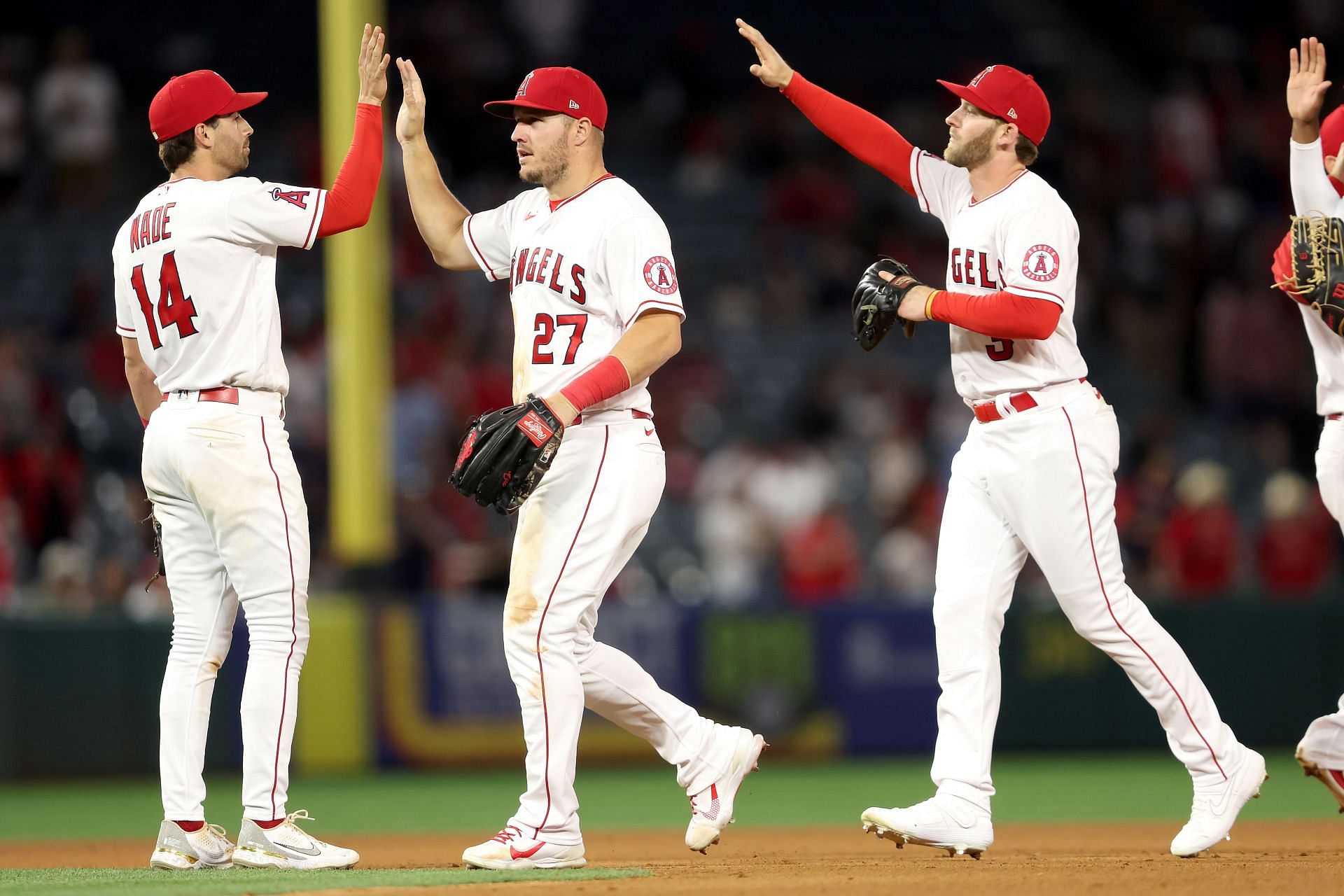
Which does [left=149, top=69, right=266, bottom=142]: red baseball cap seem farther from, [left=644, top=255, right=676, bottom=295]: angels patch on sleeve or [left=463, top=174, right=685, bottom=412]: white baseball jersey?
[left=644, top=255, right=676, bottom=295]: angels patch on sleeve

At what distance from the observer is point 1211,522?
11109 mm

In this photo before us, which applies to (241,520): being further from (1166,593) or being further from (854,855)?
(1166,593)

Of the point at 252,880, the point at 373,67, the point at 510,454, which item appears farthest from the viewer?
the point at 373,67

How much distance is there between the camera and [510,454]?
16.0 feet

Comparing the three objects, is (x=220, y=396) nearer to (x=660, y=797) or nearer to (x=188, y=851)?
(x=188, y=851)

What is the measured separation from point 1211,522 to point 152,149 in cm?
905

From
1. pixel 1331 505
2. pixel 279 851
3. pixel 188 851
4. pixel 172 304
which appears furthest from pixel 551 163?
pixel 1331 505

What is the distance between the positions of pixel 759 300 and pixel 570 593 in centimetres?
911

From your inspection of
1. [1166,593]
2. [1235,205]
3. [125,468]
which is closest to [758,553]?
[1166,593]

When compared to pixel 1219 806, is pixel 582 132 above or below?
above

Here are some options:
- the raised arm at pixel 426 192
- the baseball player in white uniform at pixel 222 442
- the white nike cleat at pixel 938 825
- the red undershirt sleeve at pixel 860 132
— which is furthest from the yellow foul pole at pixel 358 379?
the white nike cleat at pixel 938 825

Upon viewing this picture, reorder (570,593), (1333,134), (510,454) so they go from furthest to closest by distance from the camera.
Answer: (1333,134)
(570,593)
(510,454)

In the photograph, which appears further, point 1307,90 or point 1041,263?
point 1307,90

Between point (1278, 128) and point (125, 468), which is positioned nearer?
point (125, 468)
